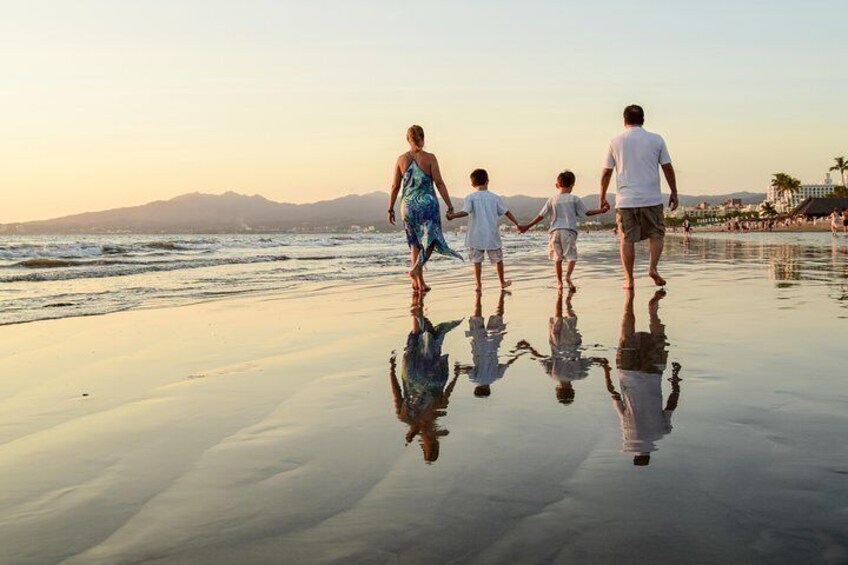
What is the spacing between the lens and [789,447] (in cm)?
250

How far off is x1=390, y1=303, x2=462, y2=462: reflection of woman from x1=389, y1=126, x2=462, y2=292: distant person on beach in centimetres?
469

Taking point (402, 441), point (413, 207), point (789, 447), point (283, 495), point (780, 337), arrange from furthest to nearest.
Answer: point (413, 207)
point (780, 337)
point (402, 441)
point (789, 447)
point (283, 495)

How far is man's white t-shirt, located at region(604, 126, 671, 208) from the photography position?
30.4ft

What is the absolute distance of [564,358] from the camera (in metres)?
4.49

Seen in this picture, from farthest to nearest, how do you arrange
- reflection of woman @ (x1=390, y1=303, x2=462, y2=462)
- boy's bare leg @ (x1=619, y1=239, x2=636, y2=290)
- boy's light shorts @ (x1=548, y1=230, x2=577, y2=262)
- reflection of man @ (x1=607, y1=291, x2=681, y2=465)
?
boy's light shorts @ (x1=548, y1=230, x2=577, y2=262) → boy's bare leg @ (x1=619, y1=239, x2=636, y2=290) → reflection of woman @ (x1=390, y1=303, x2=462, y2=462) → reflection of man @ (x1=607, y1=291, x2=681, y2=465)

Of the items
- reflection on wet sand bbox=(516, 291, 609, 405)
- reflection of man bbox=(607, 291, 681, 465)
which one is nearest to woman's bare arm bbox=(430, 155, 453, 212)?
reflection on wet sand bbox=(516, 291, 609, 405)

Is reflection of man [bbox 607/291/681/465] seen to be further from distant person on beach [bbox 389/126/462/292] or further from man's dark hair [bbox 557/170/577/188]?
man's dark hair [bbox 557/170/577/188]

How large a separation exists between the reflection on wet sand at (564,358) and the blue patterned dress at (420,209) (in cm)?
437

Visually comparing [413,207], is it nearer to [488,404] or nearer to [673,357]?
[673,357]

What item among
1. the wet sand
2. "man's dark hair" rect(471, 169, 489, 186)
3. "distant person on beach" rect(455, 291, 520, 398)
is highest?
"man's dark hair" rect(471, 169, 489, 186)

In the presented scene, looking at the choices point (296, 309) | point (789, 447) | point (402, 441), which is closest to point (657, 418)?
point (789, 447)

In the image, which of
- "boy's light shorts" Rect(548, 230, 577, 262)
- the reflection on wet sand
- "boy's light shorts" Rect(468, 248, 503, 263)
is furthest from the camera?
"boy's light shorts" Rect(548, 230, 577, 262)

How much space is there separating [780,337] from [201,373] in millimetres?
3964

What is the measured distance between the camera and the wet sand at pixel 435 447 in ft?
6.03
